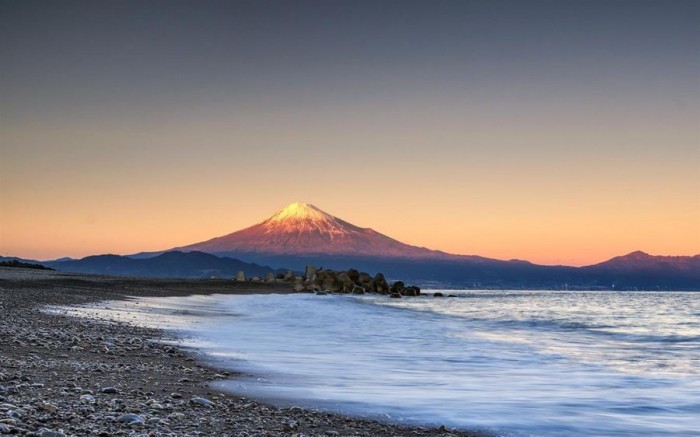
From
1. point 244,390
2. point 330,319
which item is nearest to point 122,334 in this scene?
point 244,390

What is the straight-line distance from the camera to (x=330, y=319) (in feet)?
102

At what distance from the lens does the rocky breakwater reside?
7638 centimetres

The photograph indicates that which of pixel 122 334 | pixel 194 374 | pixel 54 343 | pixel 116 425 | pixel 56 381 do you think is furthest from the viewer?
pixel 122 334

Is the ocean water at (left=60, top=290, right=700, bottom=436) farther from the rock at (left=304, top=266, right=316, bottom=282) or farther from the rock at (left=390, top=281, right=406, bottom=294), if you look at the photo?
the rock at (left=304, top=266, right=316, bottom=282)

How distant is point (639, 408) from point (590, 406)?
0.70 metres

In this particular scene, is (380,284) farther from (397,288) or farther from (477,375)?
(477,375)

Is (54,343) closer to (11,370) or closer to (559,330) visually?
(11,370)

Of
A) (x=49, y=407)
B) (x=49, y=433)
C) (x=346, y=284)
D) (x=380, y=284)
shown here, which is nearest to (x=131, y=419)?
(x=49, y=407)

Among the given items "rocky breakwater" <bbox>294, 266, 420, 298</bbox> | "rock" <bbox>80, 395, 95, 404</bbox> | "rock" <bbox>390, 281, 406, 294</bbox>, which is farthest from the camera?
"rock" <bbox>390, 281, 406, 294</bbox>

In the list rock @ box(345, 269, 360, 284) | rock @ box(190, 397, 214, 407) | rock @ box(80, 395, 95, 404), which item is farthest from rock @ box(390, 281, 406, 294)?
rock @ box(80, 395, 95, 404)

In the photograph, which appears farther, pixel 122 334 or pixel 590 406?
pixel 122 334

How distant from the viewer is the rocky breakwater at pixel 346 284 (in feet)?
251

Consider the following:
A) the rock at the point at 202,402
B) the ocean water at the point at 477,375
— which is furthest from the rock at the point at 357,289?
the rock at the point at 202,402

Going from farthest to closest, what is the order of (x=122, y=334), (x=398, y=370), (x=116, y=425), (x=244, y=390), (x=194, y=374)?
1. (x=122, y=334)
2. (x=398, y=370)
3. (x=194, y=374)
4. (x=244, y=390)
5. (x=116, y=425)
